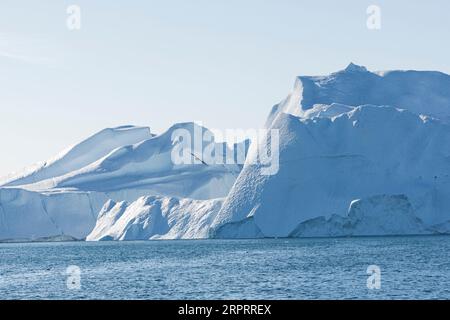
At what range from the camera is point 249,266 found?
5347cm

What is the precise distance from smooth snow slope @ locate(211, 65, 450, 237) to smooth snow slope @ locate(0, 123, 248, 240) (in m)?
35.1

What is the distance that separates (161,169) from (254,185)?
52.1 meters

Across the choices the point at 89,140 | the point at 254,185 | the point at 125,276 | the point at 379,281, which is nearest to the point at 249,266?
the point at 125,276

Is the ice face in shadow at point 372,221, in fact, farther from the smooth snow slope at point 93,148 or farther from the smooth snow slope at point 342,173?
the smooth snow slope at point 93,148

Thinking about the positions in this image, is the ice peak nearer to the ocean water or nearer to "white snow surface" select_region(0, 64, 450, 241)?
"white snow surface" select_region(0, 64, 450, 241)

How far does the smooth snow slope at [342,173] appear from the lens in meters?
97.6

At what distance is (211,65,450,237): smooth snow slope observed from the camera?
9762 cm

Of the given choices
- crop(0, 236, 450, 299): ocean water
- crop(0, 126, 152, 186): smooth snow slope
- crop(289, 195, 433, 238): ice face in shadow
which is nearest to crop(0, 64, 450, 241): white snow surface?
crop(289, 195, 433, 238): ice face in shadow

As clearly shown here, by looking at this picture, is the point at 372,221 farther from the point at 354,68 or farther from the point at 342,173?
the point at 354,68
